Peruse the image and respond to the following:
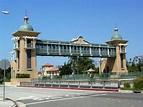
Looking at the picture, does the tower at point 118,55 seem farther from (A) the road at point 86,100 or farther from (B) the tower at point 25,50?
(A) the road at point 86,100

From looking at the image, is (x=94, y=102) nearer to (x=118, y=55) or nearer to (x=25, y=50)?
(x=25, y=50)

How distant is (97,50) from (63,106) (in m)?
67.5

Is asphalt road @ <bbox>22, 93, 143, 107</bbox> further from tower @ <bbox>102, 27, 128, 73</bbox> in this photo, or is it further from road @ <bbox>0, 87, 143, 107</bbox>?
tower @ <bbox>102, 27, 128, 73</bbox>

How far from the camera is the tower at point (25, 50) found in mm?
67688

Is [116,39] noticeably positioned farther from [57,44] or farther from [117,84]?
[117,84]

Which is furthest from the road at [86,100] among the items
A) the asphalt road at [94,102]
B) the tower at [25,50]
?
the tower at [25,50]

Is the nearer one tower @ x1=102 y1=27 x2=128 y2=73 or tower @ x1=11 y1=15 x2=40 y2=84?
tower @ x1=11 y1=15 x2=40 y2=84

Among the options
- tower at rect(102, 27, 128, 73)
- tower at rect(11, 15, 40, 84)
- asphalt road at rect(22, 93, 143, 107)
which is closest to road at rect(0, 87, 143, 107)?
asphalt road at rect(22, 93, 143, 107)

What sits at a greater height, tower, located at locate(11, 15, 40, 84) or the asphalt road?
tower, located at locate(11, 15, 40, 84)

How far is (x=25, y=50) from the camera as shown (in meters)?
68.3

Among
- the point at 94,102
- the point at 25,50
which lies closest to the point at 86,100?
the point at 94,102

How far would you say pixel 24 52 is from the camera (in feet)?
223

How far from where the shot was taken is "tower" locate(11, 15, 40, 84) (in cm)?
6769

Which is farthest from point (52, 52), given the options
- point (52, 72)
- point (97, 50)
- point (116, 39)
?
point (52, 72)
